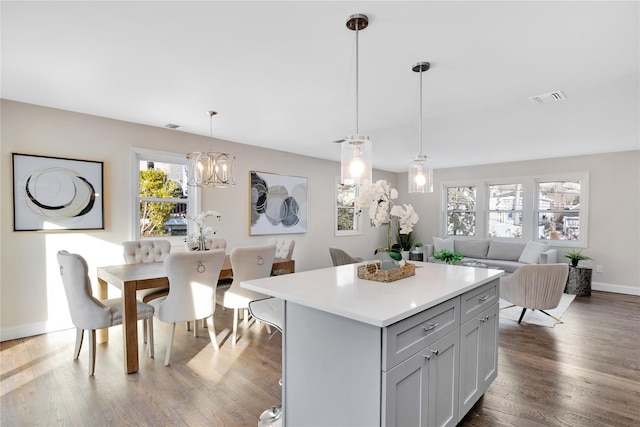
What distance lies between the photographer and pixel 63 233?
360 cm

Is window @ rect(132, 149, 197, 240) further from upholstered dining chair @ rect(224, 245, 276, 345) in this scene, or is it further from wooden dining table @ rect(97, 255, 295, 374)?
upholstered dining chair @ rect(224, 245, 276, 345)

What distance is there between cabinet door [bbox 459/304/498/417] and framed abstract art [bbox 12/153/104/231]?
3.91 meters

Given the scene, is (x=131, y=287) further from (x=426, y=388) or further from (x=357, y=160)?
(x=426, y=388)

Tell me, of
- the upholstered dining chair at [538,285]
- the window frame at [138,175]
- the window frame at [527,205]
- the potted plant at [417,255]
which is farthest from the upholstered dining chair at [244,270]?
the window frame at [527,205]

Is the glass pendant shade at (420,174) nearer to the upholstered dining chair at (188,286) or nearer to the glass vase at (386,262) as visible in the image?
the glass vase at (386,262)

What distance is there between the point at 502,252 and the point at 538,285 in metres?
2.74

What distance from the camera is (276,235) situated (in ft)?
18.9

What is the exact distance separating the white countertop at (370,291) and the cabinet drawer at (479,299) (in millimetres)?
65

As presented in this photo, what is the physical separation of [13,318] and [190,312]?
80.5 inches

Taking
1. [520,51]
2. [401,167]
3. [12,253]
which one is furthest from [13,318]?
[401,167]

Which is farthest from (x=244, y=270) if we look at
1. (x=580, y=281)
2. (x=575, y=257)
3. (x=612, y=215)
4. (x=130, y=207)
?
(x=612, y=215)

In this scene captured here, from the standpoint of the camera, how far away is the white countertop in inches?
56.3

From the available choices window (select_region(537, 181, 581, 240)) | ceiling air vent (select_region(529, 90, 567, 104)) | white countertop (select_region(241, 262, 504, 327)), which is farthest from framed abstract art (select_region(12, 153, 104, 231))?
window (select_region(537, 181, 581, 240))

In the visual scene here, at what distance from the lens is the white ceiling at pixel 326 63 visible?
1.88 m
